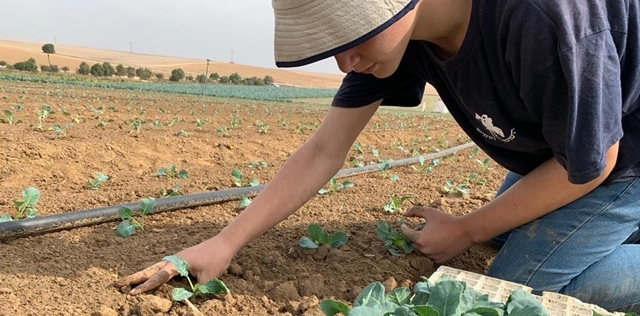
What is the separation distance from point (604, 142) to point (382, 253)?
101 cm

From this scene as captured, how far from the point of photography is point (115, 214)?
2.44 m

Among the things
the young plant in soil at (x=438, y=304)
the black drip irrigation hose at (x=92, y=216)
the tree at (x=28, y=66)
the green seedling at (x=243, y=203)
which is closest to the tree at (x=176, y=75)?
the tree at (x=28, y=66)

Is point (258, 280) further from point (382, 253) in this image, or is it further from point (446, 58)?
point (446, 58)

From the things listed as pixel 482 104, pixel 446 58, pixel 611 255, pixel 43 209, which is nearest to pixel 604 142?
pixel 482 104

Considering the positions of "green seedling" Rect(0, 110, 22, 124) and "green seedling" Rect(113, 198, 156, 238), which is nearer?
"green seedling" Rect(113, 198, 156, 238)

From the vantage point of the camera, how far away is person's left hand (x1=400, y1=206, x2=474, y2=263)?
1.98 m

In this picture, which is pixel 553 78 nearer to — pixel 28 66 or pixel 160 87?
pixel 160 87

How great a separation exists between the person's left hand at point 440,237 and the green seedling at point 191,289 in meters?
0.83

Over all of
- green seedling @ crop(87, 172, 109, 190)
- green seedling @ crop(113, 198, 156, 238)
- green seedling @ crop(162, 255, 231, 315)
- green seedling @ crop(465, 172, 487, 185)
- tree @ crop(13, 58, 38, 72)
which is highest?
green seedling @ crop(162, 255, 231, 315)

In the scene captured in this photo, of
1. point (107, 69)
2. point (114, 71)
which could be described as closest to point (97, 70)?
point (107, 69)

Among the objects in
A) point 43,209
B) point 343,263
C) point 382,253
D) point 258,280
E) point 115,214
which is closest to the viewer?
point 258,280

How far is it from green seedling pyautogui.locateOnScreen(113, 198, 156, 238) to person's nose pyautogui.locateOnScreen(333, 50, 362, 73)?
1354 mm

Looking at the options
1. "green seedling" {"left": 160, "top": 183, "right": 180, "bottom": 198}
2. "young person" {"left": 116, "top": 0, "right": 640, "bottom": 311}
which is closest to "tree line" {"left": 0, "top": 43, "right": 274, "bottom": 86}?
"green seedling" {"left": 160, "top": 183, "right": 180, "bottom": 198}

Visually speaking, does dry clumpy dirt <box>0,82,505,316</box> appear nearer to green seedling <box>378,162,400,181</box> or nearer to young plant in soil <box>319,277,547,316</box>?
green seedling <box>378,162,400,181</box>
